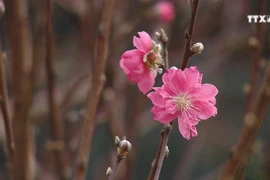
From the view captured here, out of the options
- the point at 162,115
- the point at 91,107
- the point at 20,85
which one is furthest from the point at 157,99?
the point at 20,85

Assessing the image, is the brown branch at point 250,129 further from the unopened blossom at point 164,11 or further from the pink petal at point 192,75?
the unopened blossom at point 164,11

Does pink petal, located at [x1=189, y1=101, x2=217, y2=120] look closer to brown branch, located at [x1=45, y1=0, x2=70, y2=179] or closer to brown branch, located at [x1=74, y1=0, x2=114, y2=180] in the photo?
brown branch, located at [x1=74, y1=0, x2=114, y2=180]

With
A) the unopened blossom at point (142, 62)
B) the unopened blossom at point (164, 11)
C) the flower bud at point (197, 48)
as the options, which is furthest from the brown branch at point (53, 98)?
the unopened blossom at point (164, 11)

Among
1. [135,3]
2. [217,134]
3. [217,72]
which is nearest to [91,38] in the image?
[135,3]

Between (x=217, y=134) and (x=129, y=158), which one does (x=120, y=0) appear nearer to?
(x=129, y=158)

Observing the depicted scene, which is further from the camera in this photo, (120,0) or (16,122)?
(120,0)

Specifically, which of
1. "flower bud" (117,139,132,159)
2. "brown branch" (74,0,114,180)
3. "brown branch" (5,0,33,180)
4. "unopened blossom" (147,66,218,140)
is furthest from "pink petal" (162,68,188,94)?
"brown branch" (5,0,33,180)

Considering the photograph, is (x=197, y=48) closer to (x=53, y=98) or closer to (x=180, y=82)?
(x=180, y=82)
